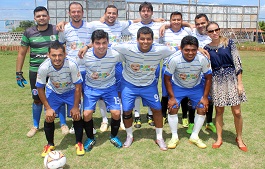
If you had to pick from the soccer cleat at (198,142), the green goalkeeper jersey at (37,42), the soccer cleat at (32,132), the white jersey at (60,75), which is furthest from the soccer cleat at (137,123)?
the green goalkeeper jersey at (37,42)

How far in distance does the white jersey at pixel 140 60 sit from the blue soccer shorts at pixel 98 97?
36cm

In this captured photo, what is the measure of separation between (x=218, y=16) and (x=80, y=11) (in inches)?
982

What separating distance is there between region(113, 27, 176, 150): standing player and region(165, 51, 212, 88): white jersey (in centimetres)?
17

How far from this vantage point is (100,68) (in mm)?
4172

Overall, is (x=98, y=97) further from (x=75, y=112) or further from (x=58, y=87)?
(x=58, y=87)

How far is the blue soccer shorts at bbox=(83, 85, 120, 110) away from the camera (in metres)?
4.23

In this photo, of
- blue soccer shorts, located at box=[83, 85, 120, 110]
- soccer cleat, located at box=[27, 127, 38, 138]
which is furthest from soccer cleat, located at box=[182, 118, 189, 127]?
soccer cleat, located at box=[27, 127, 38, 138]

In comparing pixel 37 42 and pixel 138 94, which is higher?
pixel 37 42

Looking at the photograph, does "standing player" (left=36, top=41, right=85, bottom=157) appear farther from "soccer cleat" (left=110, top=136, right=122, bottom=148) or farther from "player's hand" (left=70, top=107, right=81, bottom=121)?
"soccer cleat" (left=110, top=136, right=122, bottom=148)

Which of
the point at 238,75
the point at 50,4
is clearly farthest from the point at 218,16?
the point at 238,75

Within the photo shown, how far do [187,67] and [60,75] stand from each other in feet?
6.42

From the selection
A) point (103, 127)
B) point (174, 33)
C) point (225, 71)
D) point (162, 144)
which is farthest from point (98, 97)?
point (225, 71)

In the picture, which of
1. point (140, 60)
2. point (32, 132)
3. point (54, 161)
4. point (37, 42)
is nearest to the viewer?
point (54, 161)

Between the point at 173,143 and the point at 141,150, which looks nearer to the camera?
the point at 141,150
